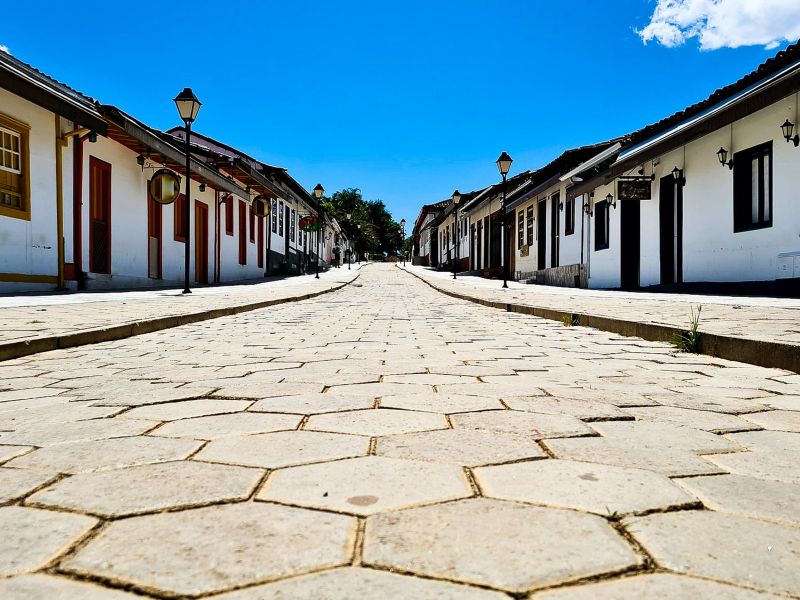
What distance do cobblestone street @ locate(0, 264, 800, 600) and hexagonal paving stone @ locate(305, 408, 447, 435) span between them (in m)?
0.02

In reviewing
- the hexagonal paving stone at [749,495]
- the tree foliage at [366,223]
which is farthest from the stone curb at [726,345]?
the tree foliage at [366,223]

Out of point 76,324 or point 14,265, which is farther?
point 14,265

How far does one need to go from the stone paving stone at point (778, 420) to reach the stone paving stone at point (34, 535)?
258cm

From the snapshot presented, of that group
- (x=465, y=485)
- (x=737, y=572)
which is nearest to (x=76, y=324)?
(x=465, y=485)

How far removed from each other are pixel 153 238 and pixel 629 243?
13081 mm

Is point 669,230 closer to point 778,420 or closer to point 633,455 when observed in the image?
point 778,420

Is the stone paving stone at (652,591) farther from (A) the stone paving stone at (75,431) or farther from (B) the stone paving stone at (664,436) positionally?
(A) the stone paving stone at (75,431)

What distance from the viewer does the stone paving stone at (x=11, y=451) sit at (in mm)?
2023

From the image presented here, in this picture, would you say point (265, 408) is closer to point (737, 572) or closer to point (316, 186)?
point (737, 572)

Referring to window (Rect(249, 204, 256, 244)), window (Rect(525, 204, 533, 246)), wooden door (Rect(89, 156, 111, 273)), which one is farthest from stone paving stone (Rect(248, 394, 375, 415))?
window (Rect(249, 204, 256, 244))

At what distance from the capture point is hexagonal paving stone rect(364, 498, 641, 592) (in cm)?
121

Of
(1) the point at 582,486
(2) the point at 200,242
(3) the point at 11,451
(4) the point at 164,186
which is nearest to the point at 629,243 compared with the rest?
(4) the point at 164,186

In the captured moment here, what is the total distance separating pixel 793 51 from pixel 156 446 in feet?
38.0

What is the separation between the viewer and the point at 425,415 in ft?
8.55
